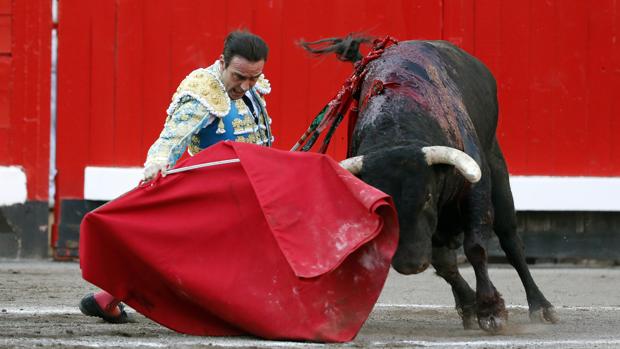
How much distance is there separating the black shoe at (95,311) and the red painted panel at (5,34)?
344 cm

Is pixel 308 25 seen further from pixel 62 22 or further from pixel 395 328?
pixel 395 328

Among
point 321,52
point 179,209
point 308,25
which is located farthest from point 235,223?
point 308,25

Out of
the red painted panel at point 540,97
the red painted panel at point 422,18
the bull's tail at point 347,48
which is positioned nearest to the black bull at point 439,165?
the bull's tail at point 347,48

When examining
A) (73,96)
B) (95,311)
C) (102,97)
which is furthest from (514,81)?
(95,311)

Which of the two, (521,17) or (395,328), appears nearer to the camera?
(395,328)

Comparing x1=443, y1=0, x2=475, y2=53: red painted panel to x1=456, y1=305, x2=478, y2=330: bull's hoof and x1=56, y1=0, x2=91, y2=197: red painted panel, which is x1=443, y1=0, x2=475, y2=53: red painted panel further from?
x1=456, y1=305, x2=478, y2=330: bull's hoof

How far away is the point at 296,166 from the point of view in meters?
4.87

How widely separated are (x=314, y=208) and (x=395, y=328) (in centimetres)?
97

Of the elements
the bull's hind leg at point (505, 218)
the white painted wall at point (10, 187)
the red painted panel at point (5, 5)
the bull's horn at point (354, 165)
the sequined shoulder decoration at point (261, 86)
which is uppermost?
the red painted panel at point (5, 5)

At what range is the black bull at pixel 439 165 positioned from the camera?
502 cm

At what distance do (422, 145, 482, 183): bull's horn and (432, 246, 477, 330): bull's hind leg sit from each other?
2.26ft

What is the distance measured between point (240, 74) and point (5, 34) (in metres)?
3.74

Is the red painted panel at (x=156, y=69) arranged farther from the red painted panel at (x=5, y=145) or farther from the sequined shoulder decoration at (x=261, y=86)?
the sequined shoulder decoration at (x=261, y=86)

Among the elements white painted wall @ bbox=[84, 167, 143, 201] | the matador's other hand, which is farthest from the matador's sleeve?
white painted wall @ bbox=[84, 167, 143, 201]
